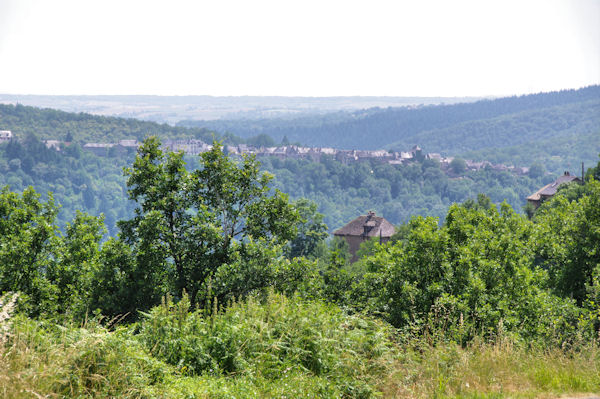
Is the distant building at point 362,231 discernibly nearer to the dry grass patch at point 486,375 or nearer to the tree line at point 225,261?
the tree line at point 225,261

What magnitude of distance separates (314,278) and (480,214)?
697 centimetres

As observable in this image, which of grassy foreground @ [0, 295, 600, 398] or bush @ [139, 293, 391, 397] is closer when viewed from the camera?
grassy foreground @ [0, 295, 600, 398]

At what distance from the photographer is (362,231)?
8925 cm

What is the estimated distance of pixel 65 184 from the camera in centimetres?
19775

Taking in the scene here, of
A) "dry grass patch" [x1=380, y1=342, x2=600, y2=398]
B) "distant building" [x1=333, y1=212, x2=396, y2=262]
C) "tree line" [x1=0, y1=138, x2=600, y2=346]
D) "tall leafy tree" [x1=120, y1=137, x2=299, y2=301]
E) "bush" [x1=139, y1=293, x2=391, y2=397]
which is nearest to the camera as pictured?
"dry grass patch" [x1=380, y1=342, x2=600, y2=398]

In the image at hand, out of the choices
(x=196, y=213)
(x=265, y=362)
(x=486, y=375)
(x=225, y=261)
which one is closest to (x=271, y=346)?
(x=265, y=362)

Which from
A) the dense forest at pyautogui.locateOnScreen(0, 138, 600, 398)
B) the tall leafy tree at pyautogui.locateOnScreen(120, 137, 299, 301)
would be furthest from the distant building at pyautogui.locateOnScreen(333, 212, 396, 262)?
the tall leafy tree at pyautogui.locateOnScreen(120, 137, 299, 301)

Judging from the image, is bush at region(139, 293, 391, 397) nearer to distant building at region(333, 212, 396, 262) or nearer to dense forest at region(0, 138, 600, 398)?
dense forest at region(0, 138, 600, 398)

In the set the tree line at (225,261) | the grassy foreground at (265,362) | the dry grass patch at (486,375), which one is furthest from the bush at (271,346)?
the tree line at (225,261)

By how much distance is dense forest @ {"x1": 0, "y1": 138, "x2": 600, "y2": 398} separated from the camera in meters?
5.78

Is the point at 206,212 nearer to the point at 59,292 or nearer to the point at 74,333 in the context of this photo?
the point at 59,292

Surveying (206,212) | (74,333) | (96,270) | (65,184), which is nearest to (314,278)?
(206,212)

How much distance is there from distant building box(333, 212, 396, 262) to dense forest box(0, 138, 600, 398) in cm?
6406

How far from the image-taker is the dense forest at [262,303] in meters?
5.78
